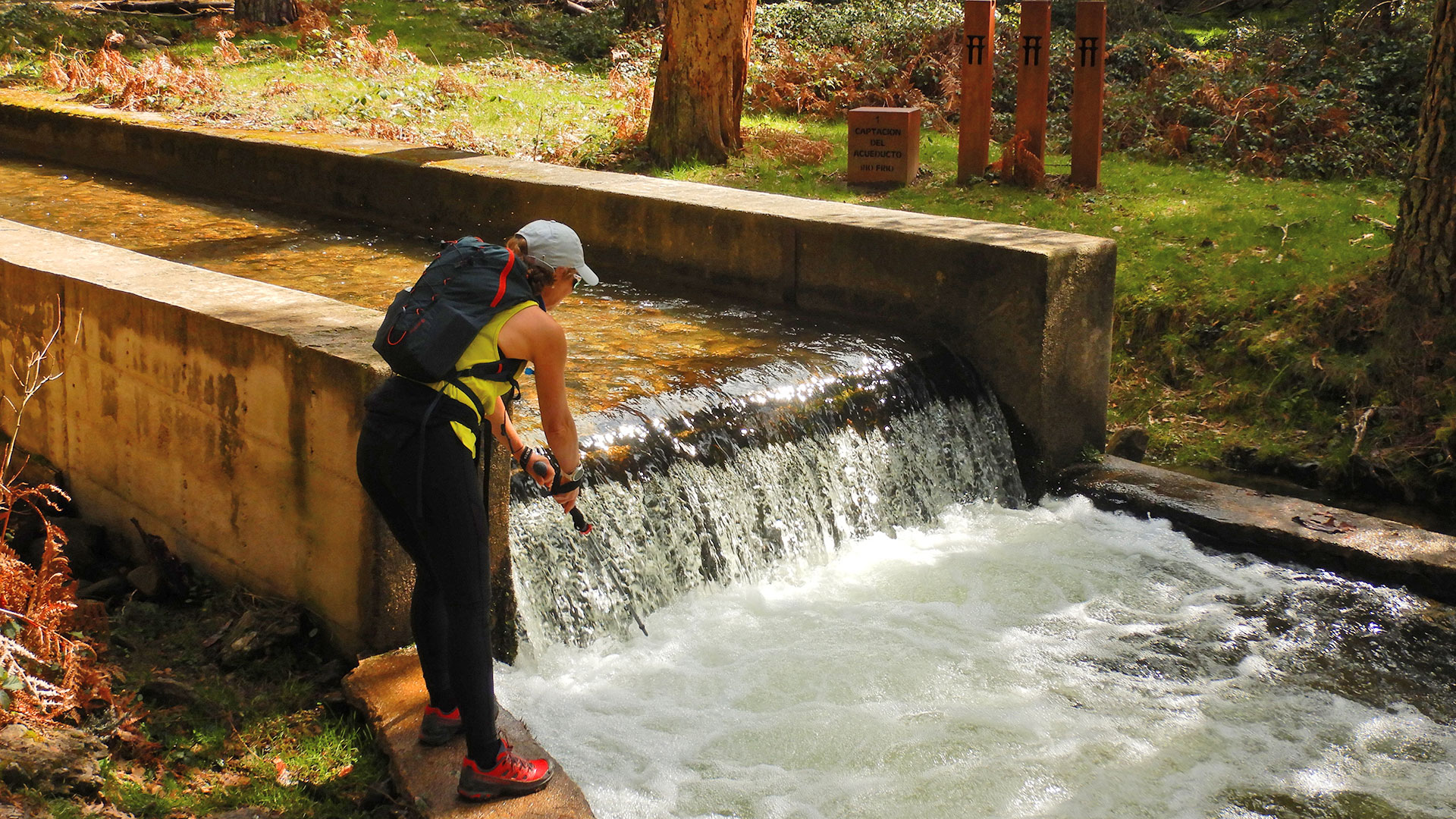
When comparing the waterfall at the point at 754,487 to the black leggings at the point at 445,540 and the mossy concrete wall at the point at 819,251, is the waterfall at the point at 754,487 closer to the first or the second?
the mossy concrete wall at the point at 819,251

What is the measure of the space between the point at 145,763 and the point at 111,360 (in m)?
1.97

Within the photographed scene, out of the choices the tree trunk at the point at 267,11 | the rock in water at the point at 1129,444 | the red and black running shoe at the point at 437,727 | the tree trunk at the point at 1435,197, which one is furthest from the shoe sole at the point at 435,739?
the tree trunk at the point at 267,11

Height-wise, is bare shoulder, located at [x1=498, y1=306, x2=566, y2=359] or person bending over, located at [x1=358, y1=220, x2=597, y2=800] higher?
bare shoulder, located at [x1=498, y1=306, x2=566, y2=359]

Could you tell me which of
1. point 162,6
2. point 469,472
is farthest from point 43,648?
point 162,6

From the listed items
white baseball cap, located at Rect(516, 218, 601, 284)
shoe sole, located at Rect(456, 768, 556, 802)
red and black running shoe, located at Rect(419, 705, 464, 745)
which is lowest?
shoe sole, located at Rect(456, 768, 556, 802)

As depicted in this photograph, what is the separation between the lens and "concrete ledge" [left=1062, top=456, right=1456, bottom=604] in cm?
621

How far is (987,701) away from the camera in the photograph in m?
5.09

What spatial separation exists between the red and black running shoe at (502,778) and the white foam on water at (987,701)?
18.5 inches

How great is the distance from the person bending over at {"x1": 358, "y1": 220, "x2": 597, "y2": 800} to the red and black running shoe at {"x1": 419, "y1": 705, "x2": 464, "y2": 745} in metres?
0.12

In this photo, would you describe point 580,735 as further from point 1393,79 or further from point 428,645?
point 1393,79

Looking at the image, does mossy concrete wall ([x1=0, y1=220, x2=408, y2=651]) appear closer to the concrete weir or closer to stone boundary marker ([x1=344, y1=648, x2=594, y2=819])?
the concrete weir

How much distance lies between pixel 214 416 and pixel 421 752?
175 cm

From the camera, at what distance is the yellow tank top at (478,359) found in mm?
3580

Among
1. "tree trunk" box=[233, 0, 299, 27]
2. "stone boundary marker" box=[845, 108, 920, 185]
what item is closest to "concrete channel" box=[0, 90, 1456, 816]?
"stone boundary marker" box=[845, 108, 920, 185]
